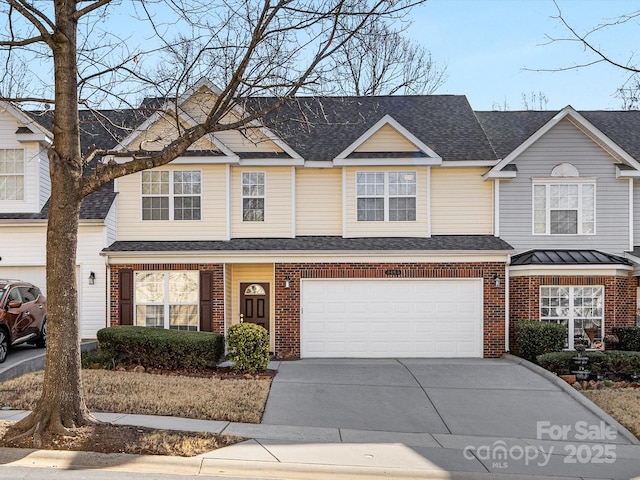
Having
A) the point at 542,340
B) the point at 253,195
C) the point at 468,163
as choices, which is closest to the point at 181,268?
the point at 253,195

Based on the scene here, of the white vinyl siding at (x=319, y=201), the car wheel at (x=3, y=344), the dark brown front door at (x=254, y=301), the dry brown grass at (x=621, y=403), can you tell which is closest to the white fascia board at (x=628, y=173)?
the dry brown grass at (x=621, y=403)

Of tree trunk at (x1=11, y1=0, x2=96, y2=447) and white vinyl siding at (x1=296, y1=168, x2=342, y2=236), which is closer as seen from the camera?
tree trunk at (x1=11, y1=0, x2=96, y2=447)

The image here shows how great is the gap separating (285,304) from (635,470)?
9.63m

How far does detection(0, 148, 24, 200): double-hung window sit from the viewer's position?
52.5 feet

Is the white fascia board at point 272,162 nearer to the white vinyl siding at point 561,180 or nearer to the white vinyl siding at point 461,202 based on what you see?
the white vinyl siding at point 461,202

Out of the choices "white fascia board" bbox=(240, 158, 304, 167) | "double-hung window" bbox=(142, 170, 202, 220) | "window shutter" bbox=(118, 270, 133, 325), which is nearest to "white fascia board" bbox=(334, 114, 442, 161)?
"white fascia board" bbox=(240, 158, 304, 167)

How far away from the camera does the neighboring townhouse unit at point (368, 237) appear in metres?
15.7

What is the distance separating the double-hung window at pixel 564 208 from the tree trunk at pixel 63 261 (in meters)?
13.1

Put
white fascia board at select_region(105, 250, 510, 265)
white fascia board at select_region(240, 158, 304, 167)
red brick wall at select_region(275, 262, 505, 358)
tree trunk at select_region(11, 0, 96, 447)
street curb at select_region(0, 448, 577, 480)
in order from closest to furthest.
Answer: street curb at select_region(0, 448, 577, 480)
tree trunk at select_region(11, 0, 96, 447)
white fascia board at select_region(105, 250, 510, 265)
red brick wall at select_region(275, 262, 505, 358)
white fascia board at select_region(240, 158, 304, 167)

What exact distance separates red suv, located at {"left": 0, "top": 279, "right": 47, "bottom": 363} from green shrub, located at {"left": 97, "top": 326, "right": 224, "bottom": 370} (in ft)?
5.08

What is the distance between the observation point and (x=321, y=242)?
16.2m

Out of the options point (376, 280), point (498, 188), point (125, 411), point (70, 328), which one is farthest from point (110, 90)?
point (498, 188)

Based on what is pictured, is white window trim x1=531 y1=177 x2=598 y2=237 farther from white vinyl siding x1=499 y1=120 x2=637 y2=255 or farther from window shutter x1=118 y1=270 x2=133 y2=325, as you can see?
window shutter x1=118 y1=270 x2=133 y2=325

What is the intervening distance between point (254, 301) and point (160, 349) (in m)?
4.17
